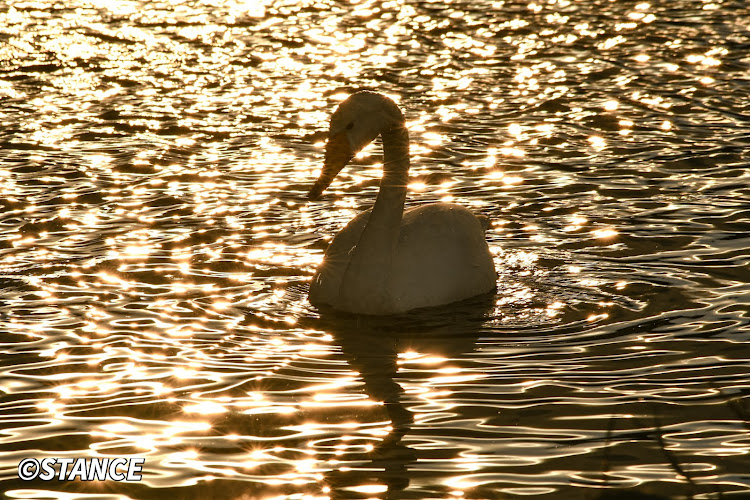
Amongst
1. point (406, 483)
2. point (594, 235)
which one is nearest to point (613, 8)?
point (594, 235)

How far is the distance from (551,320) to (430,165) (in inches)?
174

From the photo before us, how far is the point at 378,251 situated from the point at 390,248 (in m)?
0.11

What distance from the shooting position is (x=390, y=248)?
9141 millimetres

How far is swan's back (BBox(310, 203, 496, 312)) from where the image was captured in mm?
9125

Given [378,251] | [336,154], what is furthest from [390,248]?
[336,154]

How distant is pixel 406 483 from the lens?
6.40 metres

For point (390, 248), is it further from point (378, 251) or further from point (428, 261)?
point (428, 261)

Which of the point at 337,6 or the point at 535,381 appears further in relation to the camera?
the point at 337,6

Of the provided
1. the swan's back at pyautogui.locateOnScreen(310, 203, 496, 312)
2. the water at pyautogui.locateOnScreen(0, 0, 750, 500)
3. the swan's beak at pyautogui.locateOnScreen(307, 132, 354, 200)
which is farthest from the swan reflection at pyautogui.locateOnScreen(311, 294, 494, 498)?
the swan's beak at pyautogui.locateOnScreen(307, 132, 354, 200)

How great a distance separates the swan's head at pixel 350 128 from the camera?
899 centimetres

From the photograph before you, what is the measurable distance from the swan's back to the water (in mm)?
170

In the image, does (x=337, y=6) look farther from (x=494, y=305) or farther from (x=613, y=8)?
(x=494, y=305)

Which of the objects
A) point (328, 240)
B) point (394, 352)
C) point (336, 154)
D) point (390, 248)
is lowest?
point (328, 240)

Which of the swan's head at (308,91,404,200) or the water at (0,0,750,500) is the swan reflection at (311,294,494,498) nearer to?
the water at (0,0,750,500)
